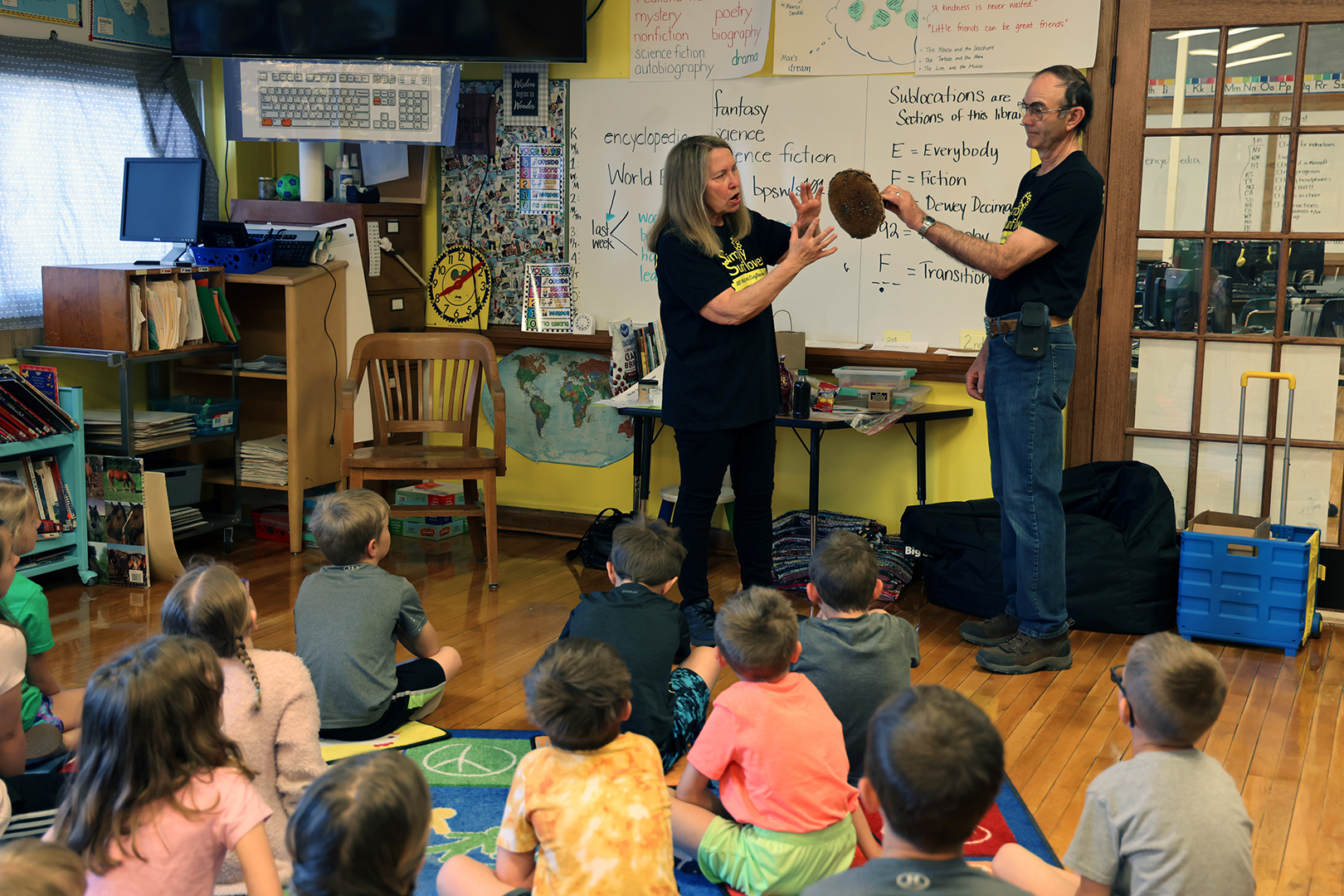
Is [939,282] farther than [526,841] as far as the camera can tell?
Yes

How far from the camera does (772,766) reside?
1.89 meters

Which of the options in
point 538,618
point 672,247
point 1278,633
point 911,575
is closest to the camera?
point 672,247

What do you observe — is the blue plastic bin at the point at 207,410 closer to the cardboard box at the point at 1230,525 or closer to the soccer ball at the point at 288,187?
the soccer ball at the point at 288,187

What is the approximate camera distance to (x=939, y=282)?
13.6 feet

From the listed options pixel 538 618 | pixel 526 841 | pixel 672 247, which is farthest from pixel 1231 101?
pixel 526 841

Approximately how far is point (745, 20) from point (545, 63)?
83 cm

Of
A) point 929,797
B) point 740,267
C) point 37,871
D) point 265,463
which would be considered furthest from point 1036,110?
point 265,463

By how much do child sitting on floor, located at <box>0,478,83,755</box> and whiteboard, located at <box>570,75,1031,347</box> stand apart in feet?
8.31

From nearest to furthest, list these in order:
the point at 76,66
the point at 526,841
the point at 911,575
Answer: the point at 526,841, the point at 911,575, the point at 76,66

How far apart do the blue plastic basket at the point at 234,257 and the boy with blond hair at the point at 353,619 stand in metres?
2.13

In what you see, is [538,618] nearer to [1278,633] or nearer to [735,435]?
[735,435]

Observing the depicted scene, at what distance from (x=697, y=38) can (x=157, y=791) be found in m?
3.64

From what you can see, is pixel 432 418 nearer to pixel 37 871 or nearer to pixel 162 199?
pixel 162 199

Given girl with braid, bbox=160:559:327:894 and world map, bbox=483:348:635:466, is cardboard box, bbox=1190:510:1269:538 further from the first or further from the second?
girl with braid, bbox=160:559:327:894
